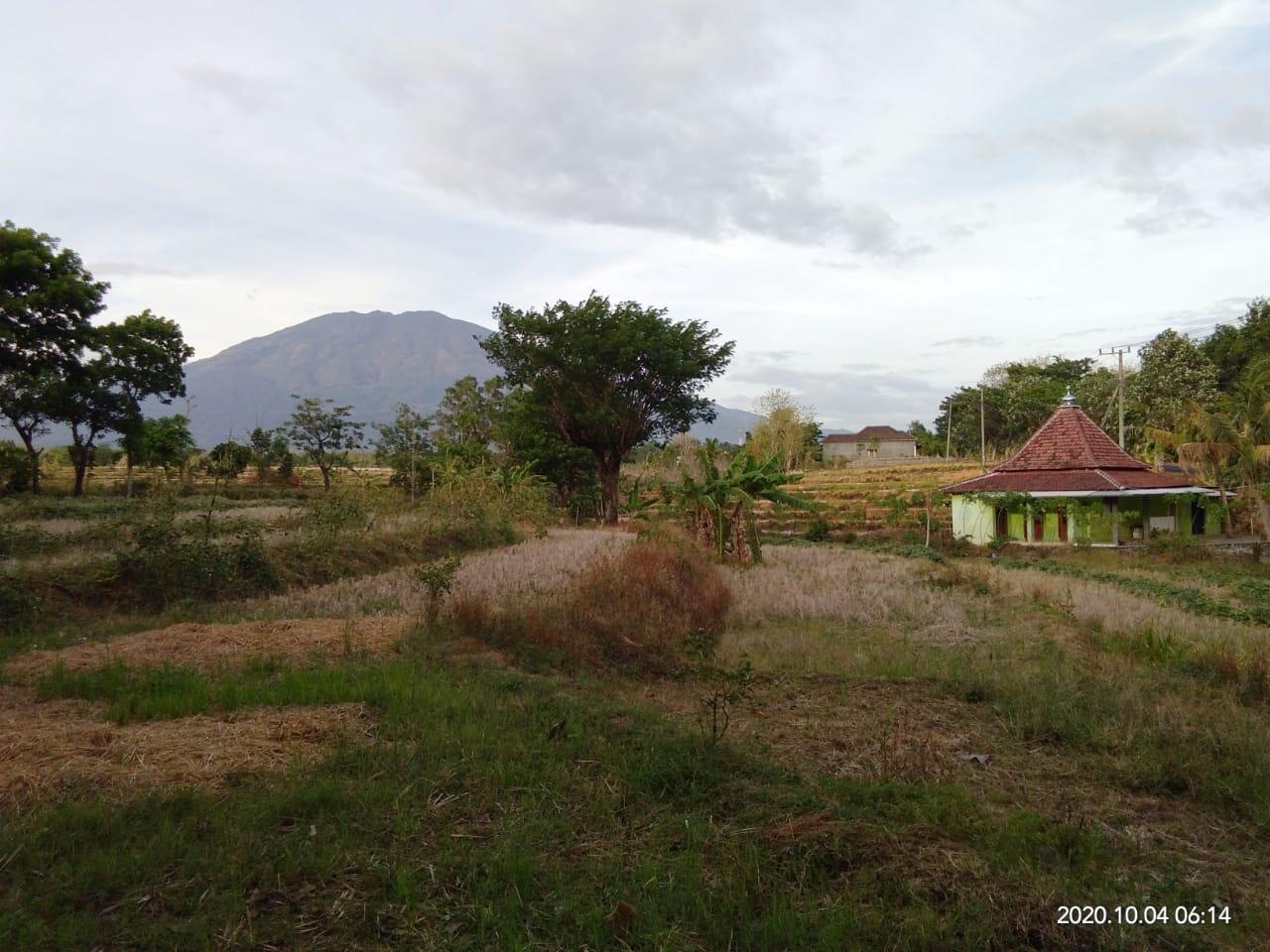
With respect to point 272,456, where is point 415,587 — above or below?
below

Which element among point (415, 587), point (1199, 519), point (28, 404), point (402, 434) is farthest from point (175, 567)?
point (402, 434)

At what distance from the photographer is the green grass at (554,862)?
2701 mm

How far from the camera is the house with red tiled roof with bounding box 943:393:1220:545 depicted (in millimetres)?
21328

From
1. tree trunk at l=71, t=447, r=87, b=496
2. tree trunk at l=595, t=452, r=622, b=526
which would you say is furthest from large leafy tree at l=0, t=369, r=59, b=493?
tree trunk at l=595, t=452, r=622, b=526

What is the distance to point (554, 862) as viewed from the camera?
3.12 m

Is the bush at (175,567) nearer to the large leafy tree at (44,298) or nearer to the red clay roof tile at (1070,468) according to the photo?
the large leafy tree at (44,298)

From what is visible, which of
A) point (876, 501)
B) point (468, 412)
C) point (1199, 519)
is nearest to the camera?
point (1199, 519)

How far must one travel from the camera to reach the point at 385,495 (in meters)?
15.0

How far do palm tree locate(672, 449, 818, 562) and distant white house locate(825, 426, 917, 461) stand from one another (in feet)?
195

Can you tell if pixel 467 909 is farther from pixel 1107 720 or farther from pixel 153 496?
pixel 153 496

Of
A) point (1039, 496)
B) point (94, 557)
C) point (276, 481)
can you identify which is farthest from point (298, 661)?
point (276, 481)

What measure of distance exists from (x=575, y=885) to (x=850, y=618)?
699cm

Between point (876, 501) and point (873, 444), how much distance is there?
147ft

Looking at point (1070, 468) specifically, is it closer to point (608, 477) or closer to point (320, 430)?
point (608, 477)
